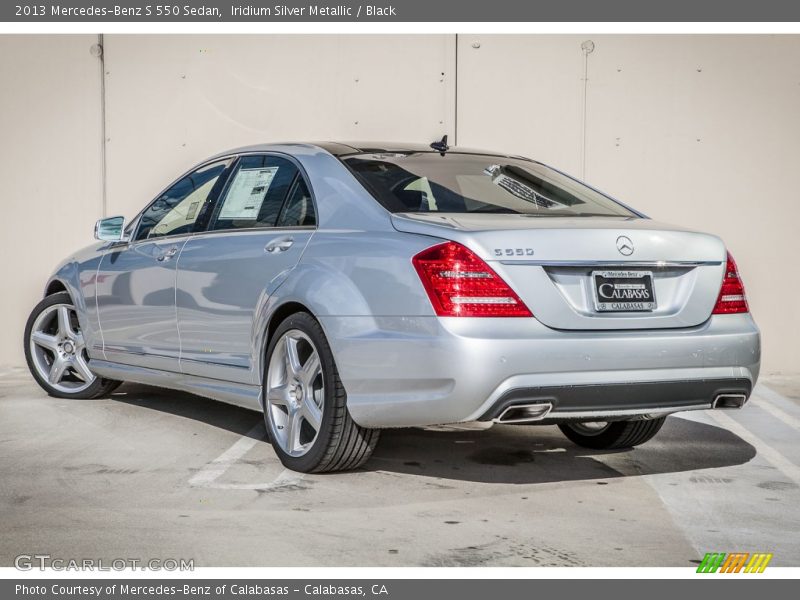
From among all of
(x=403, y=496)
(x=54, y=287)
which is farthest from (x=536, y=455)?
(x=54, y=287)

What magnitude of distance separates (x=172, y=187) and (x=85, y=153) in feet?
13.0

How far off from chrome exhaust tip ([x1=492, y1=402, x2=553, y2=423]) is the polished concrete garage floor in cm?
38

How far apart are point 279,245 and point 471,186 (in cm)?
96

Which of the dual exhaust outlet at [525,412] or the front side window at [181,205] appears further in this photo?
the front side window at [181,205]

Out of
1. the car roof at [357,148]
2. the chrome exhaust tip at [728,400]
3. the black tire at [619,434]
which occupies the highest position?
the car roof at [357,148]

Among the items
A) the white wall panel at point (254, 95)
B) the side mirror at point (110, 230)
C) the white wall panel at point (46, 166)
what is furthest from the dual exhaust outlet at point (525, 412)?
the white wall panel at point (46, 166)

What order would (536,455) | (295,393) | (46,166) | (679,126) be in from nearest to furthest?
(295,393) < (536,455) < (679,126) < (46,166)

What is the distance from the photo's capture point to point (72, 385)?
26.8 ft

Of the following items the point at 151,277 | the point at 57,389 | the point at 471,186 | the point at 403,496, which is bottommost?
the point at 57,389

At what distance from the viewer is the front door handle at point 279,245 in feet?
18.6

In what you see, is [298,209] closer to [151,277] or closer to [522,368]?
[151,277]

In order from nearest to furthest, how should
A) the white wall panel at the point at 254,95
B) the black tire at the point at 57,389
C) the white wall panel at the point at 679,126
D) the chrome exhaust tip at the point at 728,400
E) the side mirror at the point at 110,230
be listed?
the chrome exhaust tip at the point at 728,400
the side mirror at the point at 110,230
the black tire at the point at 57,389
the white wall panel at the point at 679,126
the white wall panel at the point at 254,95

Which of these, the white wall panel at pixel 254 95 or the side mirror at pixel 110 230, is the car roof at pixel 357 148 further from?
the white wall panel at pixel 254 95

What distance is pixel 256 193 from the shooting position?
6.26 meters
